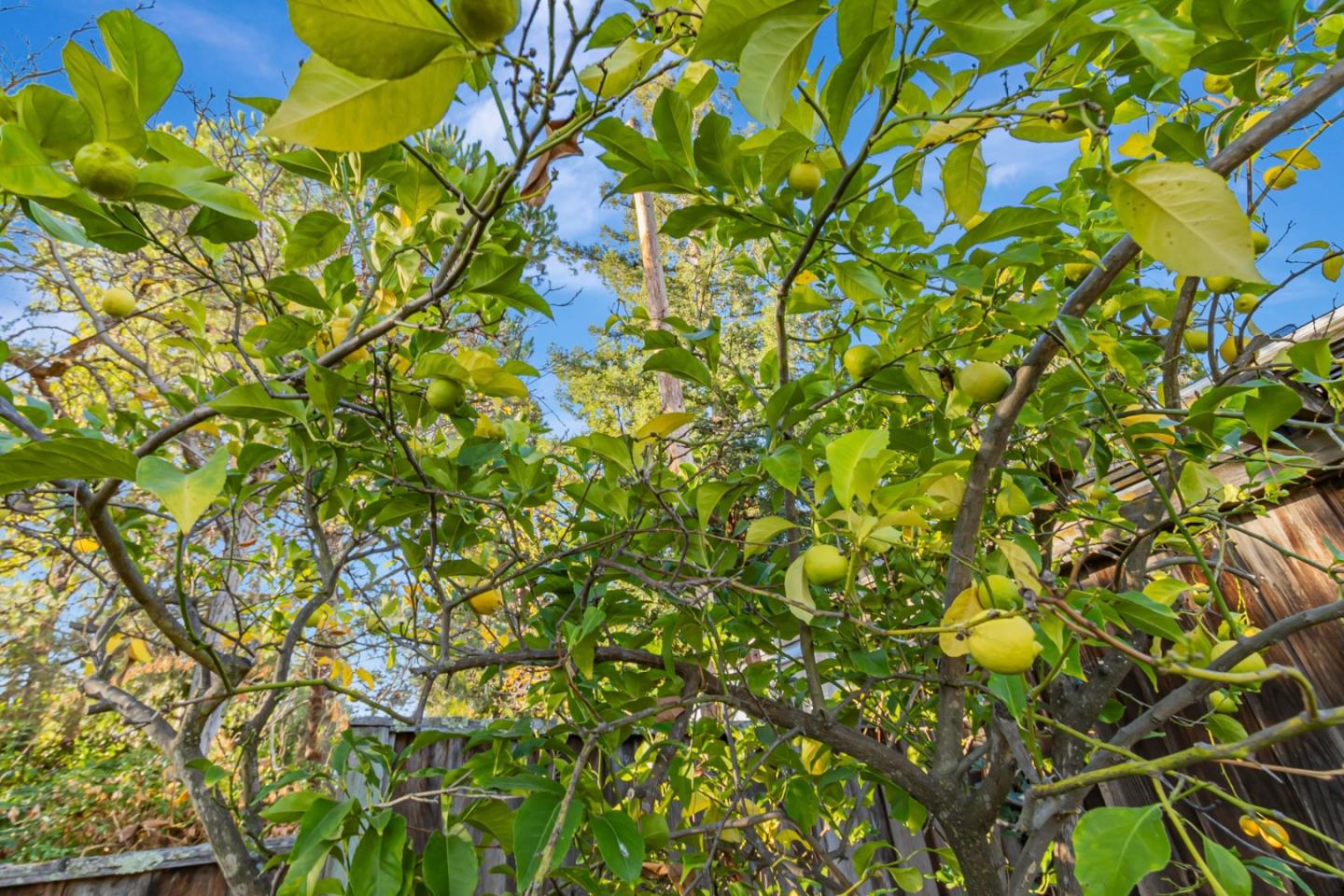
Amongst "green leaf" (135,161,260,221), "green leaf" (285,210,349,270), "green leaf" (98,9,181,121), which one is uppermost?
"green leaf" (285,210,349,270)

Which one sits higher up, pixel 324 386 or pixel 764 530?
pixel 324 386

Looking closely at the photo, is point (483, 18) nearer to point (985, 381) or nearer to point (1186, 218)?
point (1186, 218)

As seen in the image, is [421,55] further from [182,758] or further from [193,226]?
[182,758]

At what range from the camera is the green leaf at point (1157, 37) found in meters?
0.44

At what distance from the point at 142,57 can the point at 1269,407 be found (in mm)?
1274

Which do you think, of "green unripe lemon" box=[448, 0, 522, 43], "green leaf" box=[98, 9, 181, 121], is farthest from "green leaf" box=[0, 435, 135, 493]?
"green unripe lemon" box=[448, 0, 522, 43]

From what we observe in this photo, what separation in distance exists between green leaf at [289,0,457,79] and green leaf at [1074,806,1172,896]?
68cm

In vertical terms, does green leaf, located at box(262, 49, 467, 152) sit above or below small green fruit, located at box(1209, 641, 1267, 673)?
above

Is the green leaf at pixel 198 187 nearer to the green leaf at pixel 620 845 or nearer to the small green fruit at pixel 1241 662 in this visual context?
the green leaf at pixel 620 845

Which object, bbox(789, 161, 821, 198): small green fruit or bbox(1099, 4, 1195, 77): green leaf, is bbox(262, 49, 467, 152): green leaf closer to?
bbox(1099, 4, 1195, 77): green leaf

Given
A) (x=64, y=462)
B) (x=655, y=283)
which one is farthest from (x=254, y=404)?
(x=655, y=283)

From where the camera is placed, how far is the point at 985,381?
97 cm

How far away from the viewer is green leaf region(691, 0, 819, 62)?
47 centimetres

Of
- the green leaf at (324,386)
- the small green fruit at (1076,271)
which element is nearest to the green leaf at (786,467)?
the green leaf at (324,386)
